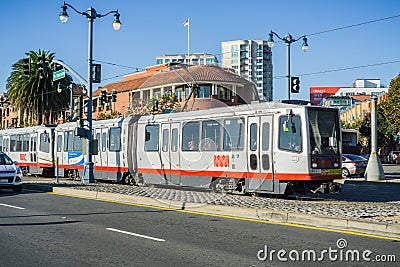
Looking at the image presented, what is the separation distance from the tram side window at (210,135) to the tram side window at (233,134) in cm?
34

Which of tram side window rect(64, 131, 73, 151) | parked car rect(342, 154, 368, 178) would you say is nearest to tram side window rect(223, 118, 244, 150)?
tram side window rect(64, 131, 73, 151)

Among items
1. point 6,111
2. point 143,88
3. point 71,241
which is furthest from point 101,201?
point 6,111

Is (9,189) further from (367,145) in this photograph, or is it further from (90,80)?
(367,145)

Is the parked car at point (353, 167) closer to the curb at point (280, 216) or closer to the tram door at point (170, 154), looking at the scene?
the tram door at point (170, 154)

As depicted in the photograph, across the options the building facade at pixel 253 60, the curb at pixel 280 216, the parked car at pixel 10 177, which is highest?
the building facade at pixel 253 60

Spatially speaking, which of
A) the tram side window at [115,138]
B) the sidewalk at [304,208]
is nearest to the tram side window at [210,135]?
the sidewalk at [304,208]

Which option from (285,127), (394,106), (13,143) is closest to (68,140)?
(13,143)

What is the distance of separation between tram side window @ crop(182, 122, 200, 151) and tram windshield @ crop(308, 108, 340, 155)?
4664mm

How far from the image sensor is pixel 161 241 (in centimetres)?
965

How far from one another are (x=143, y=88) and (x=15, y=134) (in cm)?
990

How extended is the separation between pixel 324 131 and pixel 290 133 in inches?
50.0

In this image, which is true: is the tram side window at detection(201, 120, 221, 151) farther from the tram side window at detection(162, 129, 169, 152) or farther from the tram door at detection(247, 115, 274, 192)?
the tram side window at detection(162, 129, 169, 152)

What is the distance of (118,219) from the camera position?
12.7m

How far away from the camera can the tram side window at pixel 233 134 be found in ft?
56.8
